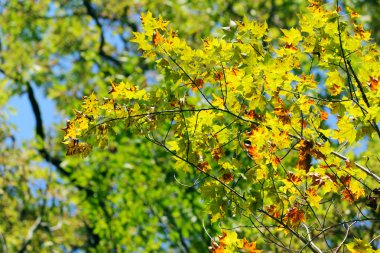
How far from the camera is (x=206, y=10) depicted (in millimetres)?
13547

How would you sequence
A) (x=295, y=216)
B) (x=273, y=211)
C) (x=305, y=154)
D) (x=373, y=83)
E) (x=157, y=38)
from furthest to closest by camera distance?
(x=273, y=211)
(x=295, y=216)
(x=305, y=154)
(x=157, y=38)
(x=373, y=83)

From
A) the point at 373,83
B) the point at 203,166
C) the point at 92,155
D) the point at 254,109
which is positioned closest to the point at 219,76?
the point at 254,109

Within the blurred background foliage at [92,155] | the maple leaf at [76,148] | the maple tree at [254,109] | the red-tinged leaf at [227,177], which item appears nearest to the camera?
the maple tree at [254,109]

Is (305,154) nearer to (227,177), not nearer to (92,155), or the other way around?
(227,177)

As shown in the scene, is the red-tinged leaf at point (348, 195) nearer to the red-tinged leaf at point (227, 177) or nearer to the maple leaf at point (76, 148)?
the red-tinged leaf at point (227, 177)

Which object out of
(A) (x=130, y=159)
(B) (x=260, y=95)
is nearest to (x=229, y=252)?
(B) (x=260, y=95)

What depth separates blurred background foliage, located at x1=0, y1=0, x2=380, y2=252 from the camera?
9.72 metres

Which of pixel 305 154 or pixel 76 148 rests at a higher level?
pixel 76 148

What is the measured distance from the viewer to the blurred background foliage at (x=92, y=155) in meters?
9.72

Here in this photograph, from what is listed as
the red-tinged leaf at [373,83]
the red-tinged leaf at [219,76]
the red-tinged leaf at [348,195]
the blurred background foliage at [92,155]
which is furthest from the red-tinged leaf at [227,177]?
the blurred background foliage at [92,155]

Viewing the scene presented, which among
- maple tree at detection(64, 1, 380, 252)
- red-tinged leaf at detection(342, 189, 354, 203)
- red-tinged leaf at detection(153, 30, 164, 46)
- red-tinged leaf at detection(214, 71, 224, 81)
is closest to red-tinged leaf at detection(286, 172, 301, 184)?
maple tree at detection(64, 1, 380, 252)

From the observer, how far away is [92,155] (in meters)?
10.5

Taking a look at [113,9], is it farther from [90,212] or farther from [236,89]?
[236,89]

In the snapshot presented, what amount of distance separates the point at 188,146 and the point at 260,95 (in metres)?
0.52
